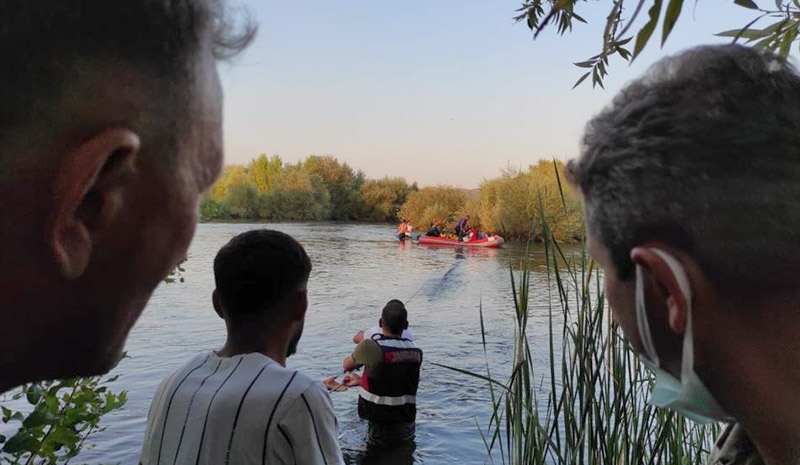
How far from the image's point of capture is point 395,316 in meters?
6.18

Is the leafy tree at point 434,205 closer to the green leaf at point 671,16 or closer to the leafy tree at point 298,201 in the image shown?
the leafy tree at point 298,201

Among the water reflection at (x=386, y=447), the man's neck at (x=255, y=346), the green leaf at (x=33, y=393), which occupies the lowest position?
the water reflection at (x=386, y=447)

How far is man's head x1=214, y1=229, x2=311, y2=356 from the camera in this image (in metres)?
2.33

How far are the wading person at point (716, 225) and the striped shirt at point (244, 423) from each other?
1383mm

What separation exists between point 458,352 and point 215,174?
10.1 meters

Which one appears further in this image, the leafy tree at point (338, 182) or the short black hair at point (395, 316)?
the leafy tree at point (338, 182)

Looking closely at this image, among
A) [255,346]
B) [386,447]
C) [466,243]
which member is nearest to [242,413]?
[255,346]

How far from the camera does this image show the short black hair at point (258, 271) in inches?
92.2

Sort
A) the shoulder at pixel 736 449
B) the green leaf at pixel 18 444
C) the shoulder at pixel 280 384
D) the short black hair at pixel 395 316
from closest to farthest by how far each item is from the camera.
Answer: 1. the shoulder at pixel 736 449
2. the green leaf at pixel 18 444
3. the shoulder at pixel 280 384
4. the short black hair at pixel 395 316

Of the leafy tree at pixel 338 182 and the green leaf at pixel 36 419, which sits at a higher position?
the leafy tree at pixel 338 182

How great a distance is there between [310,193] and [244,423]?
171ft

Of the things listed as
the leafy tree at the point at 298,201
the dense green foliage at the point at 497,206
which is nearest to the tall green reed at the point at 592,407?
the dense green foliage at the point at 497,206

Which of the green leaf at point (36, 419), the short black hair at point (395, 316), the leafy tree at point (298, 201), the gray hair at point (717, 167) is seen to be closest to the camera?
the gray hair at point (717, 167)

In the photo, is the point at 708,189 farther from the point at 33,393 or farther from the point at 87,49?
the point at 33,393
